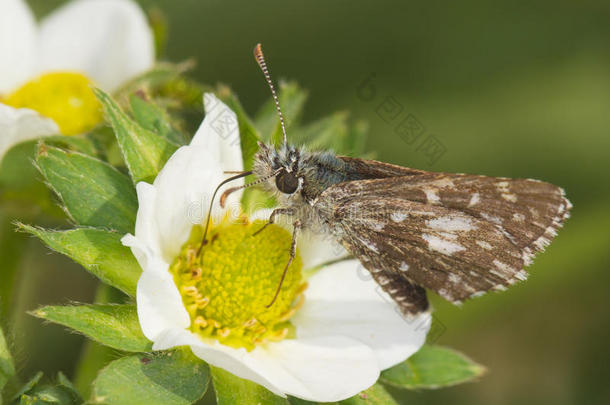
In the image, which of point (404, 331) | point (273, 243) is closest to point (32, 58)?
point (273, 243)

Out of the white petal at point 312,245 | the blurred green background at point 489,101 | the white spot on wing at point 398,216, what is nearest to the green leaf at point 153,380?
the white petal at point 312,245

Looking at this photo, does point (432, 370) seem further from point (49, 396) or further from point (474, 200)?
point (49, 396)

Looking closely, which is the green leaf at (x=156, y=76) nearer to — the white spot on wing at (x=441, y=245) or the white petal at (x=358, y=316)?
the white petal at (x=358, y=316)

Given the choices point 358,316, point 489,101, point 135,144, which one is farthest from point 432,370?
point 489,101

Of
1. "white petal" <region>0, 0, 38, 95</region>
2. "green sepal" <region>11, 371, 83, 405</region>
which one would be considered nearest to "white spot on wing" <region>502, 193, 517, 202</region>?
"green sepal" <region>11, 371, 83, 405</region>

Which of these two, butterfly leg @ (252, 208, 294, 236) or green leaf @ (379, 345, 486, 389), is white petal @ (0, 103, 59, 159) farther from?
green leaf @ (379, 345, 486, 389)

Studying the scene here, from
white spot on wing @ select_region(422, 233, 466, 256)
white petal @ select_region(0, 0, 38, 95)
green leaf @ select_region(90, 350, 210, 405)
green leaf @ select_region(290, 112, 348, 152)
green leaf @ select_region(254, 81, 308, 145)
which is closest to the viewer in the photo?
green leaf @ select_region(90, 350, 210, 405)

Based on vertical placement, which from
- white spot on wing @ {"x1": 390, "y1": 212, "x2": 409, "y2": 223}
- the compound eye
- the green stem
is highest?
white spot on wing @ {"x1": 390, "y1": 212, "x2": 409, "y2": 223}
